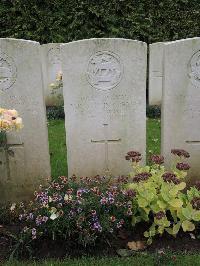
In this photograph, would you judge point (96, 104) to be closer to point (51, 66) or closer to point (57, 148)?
point (57, 148)

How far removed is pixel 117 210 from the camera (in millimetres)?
3719

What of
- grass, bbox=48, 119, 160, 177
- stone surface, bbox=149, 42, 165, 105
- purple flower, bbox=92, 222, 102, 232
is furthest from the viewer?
stone surface, bbox=149, 42, 165, 105

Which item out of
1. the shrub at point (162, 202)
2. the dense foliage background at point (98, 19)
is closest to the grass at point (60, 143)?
the shrub at point (162, 202)

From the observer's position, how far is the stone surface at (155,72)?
830cm

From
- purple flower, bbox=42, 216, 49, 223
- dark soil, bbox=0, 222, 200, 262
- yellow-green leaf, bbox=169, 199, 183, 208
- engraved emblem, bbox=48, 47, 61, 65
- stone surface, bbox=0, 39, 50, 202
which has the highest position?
engraved emblem, bbox=48, 47, 61, 65

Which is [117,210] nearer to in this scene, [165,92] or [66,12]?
[165,92]

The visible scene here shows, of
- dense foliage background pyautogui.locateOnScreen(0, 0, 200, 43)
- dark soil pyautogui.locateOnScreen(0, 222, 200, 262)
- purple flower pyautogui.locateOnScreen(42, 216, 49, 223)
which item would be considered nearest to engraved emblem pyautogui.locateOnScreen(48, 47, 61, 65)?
dense foliage background pyautogui.locateOnScreen(0, 0, 200, 43)

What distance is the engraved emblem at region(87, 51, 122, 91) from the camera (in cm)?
421

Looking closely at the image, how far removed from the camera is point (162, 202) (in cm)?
371

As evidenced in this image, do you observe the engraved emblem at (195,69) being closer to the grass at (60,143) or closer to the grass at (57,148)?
the grass at (60,143)

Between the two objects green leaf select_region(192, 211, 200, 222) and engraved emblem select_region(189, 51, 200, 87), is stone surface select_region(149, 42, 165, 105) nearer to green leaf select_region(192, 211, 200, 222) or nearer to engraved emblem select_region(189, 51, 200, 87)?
engraved emblem select_region(189, 51, 200, 87)

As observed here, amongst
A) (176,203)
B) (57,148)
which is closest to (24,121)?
(176,203)

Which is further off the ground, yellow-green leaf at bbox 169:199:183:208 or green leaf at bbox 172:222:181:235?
yellow-green leaf at bbox 169:199:183:208

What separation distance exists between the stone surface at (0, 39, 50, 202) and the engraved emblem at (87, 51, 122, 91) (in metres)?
0.54
